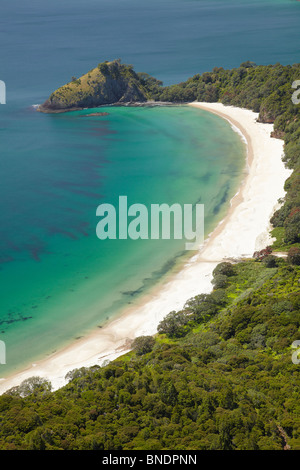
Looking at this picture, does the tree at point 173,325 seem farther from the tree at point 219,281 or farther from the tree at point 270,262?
the tree at point 270,262

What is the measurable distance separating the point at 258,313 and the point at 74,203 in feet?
130

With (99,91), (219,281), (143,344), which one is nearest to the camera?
(143,344)

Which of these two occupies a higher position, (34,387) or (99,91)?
(99,91)

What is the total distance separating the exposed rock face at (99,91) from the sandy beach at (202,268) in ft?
165

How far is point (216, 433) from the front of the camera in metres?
27.3

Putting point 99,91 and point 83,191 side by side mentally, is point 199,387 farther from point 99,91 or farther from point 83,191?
point 99,91

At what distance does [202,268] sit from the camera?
5244 centimetres

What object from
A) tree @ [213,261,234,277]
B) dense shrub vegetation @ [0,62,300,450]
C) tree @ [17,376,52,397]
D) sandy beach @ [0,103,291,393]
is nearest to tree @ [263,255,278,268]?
dense shrub vegetation @ [0,62,300,450]

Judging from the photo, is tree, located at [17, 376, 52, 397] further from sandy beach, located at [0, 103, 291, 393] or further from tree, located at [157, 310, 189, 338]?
tree, located at [157, 310, 189, 338]

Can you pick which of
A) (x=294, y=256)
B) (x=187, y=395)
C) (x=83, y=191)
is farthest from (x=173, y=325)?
(x=83, y=191)

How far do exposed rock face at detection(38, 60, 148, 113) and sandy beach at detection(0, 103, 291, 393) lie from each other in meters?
50.3

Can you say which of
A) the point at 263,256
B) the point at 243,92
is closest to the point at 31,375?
the point at 263,256

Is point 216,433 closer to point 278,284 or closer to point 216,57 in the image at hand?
point 278,284

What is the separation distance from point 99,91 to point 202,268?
8623 centimetres
